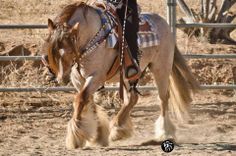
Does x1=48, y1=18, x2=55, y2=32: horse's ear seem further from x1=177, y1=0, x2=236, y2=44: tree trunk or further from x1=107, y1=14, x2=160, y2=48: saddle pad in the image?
x1=177, y1=0, x2=236, y2=44: tree trunk

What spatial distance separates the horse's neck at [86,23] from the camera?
18.8ft

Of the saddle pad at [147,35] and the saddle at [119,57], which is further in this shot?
the saddle pad at [147,35]

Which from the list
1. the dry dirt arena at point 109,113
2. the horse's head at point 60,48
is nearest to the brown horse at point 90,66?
the horse's head at point 60,48

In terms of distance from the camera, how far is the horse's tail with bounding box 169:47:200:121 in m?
7.16

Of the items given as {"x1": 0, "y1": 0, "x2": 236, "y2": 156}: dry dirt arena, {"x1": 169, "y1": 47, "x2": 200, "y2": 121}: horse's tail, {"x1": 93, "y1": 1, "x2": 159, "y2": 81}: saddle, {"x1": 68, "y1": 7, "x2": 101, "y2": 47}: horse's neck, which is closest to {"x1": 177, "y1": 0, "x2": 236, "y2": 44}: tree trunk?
{"x1": 0, "y1": 0, "x2": 236, "y2": 156}: dry dirt arena

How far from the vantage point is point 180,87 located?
718 cm

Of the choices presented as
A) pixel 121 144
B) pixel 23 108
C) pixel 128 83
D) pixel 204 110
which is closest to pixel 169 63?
pixel 128 83

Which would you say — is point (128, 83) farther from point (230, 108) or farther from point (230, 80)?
point (230, 80)

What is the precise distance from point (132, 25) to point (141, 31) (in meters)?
0.33

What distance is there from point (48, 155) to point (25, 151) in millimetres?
366

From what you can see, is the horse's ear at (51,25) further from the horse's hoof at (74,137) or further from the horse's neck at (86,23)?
the horse's hoof at (74,137)

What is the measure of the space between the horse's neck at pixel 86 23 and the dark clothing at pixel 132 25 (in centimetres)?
45

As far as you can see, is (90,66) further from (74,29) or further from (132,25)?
(132,25)

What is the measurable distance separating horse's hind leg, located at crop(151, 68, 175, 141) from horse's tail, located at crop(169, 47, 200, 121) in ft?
0.81
